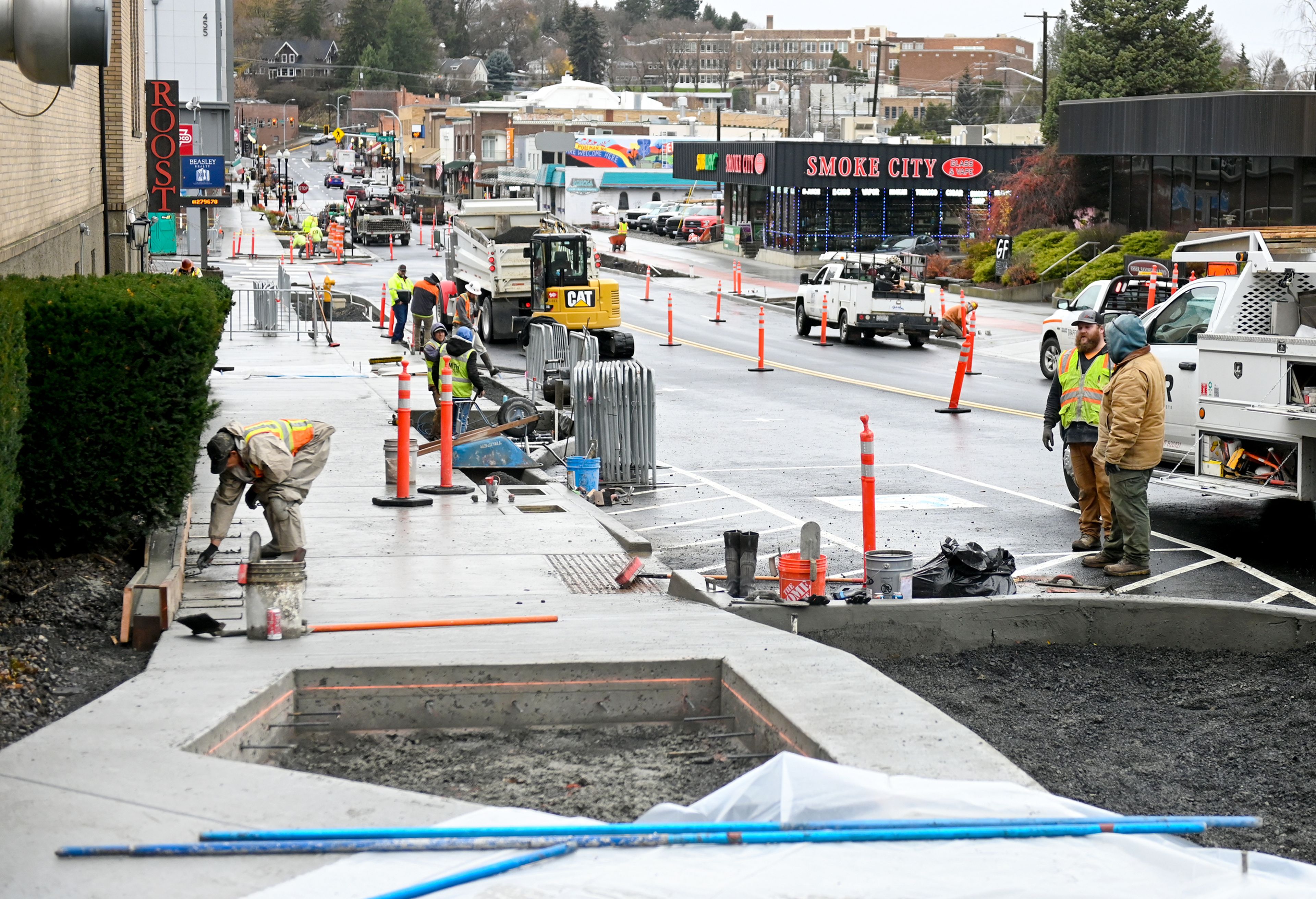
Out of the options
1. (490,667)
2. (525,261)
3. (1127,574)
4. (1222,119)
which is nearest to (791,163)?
(1222,119)

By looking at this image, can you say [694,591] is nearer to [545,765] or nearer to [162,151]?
[545,765]

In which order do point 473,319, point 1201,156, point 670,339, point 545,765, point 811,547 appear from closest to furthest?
point 545,765, point 811,547, point 473,319, point 670,339, point 1201,156

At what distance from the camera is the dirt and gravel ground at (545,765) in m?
6.59

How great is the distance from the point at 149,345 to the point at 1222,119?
35.6 m

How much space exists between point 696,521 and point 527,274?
787 inches

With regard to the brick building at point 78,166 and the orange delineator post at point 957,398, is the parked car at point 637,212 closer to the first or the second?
the brick building at point 78,166

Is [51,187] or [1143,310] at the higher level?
[51,187]

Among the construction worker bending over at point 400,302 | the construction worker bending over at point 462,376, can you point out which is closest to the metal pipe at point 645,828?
the construction worker bending over at point 462,376

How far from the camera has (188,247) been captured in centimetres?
5672

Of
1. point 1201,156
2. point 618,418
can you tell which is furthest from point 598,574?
point 1201,156

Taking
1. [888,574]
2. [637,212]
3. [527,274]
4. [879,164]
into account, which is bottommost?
[888,574]

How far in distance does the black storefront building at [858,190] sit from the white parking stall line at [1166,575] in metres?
47.0

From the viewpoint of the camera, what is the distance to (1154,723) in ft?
26.3

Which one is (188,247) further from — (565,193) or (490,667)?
(490,667)
